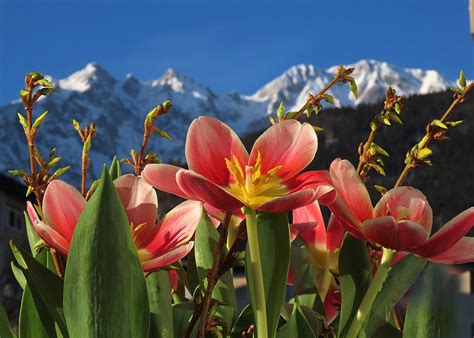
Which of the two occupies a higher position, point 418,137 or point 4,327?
point 418,137

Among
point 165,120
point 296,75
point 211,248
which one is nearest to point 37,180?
point 211,248

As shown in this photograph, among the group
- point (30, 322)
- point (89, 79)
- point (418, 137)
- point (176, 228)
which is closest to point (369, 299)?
point (176, 228)

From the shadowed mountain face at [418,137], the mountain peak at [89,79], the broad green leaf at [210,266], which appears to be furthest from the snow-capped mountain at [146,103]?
the broad green leaf at [210,266]

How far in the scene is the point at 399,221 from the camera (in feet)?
1.63

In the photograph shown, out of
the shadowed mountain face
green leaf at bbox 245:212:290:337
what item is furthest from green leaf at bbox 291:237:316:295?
the shadowed mountain face

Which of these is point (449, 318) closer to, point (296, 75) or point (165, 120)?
point (165, 120)

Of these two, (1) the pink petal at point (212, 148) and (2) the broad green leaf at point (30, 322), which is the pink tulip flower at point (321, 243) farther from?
(2) the broad green leaf at point (30, 322)

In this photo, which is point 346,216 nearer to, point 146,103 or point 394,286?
point 394,286

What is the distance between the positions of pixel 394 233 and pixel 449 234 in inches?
1.6

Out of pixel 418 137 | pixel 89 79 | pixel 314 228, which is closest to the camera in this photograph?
pixel 314 228

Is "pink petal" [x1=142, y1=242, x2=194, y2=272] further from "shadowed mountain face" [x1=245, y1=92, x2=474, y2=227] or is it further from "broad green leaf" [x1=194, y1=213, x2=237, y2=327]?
"shadowed mountain face" [x1=245, y1=92, x2=474, y2=227]

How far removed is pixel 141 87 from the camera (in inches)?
5896

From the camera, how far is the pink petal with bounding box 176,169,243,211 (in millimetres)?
461

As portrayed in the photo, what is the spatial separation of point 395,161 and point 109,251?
135 ft
